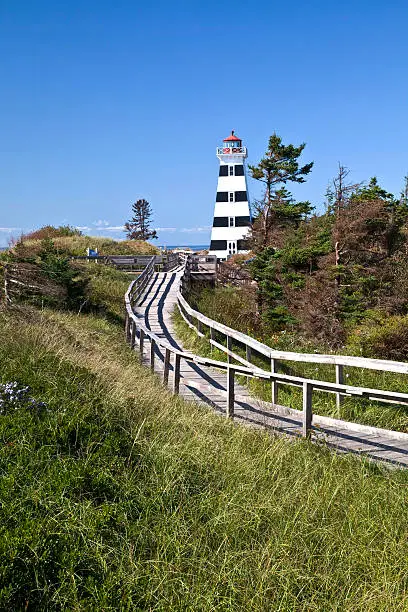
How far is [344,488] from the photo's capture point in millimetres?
4816

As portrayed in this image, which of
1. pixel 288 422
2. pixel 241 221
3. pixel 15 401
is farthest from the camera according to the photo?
pixel 241 221

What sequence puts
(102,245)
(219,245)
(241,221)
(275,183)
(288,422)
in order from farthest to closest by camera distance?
1. (219,245)
2. (241,221)
3. (102,245)
4. (275,183)
5. (288,422)

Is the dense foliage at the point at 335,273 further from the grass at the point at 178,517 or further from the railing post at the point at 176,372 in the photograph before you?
the grass at the point at 178,517

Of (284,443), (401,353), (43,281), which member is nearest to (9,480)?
(284,443)

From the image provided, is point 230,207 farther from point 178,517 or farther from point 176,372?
point 178,517

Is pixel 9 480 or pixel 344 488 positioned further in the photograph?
pixel 344 488

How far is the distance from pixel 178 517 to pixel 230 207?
4843 cm

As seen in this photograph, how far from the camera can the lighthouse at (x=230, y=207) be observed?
5075 centimetres

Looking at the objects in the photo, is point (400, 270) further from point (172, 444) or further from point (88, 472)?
point (88, 472)

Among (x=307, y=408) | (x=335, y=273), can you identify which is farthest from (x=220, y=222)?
(x=307, y=408)

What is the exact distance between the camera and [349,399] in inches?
340

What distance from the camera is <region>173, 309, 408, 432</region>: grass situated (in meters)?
8.01

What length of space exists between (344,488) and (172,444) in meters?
1.49

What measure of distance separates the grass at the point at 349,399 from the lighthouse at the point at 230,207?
1509 inches
